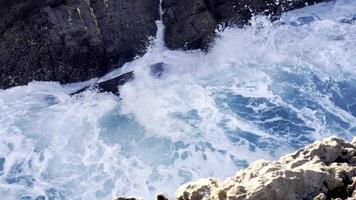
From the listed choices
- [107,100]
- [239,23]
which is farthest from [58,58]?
[239,23]

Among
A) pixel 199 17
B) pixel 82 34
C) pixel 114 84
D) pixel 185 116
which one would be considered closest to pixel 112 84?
pixel 114 84

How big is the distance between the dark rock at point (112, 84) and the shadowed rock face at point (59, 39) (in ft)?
1.34

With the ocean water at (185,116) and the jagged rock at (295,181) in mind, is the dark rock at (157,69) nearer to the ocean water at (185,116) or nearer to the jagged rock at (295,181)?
the ocean water at (185,116)

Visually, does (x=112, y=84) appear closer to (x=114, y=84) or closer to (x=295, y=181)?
(x=114, y=84)

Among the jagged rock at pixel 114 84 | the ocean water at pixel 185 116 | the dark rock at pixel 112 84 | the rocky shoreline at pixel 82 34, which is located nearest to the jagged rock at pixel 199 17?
the rocky shoreline at pixel 82 34

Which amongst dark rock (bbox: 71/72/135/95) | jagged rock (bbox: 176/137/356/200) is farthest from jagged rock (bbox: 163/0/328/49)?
jagged rock (bbox: 176/137/356/200)

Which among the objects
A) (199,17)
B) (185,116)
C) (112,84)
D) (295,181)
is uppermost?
(295,181)

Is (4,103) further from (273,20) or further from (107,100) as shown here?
(273,20)

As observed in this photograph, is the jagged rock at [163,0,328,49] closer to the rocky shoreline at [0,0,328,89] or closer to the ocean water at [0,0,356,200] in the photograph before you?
the rocky shoreline at [0,0,328,89]

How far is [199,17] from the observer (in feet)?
41.2

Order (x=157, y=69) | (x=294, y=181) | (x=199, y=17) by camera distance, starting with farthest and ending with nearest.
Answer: (x=199, y=17) < (x=157, y=69) < (x=294, y=181)

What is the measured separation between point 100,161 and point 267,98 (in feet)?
13.3

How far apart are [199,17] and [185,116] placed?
3.24 metres

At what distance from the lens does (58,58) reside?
11.8 meters
